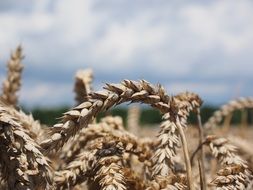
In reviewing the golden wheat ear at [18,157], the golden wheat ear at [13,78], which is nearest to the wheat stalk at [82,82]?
the golden wheat ear at [13,78]

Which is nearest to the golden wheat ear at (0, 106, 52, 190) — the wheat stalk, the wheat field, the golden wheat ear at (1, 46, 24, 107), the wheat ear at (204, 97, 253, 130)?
the wheat field

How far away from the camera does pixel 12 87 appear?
359cm

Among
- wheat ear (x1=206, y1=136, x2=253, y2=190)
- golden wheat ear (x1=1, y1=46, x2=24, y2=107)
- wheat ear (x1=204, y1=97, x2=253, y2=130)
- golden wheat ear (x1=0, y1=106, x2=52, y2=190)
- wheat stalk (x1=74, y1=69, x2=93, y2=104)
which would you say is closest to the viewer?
golden wheat ear (x1=0, y1=106, x2=52, y2=190)

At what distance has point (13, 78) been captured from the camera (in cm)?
361

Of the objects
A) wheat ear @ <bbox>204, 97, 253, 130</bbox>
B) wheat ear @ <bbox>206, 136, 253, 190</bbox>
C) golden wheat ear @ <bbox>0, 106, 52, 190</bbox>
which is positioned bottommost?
wheat ear @ <bbox>204, 97, 253, 130</bbox>

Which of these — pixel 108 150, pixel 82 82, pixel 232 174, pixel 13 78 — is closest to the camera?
pixel 232 174

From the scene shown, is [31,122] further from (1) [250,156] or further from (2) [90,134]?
(1) [250,156]

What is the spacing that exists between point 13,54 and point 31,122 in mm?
1358

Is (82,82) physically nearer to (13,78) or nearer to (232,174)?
(13,78)

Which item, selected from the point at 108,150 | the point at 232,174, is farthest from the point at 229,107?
the point at 232,174

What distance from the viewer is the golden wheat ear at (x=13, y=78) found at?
11.7 feet

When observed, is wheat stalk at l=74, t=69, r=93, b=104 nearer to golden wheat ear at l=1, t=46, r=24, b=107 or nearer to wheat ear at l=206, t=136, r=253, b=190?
golden wheat ear at l=1, t=46, r=24, b=107

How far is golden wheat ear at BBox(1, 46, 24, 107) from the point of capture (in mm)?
3555

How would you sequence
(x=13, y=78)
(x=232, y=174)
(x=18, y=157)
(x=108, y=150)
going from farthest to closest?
(x=13, y=78) < (x=108, y=150) < (x=232, y=174) < (x=18, y=157)
